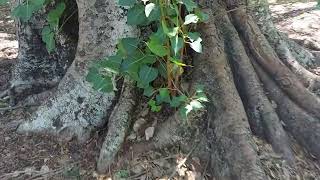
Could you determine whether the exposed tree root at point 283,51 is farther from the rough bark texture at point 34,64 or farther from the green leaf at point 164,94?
the rough bark texture at point 34,64

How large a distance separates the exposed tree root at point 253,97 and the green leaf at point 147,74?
2.25 ft

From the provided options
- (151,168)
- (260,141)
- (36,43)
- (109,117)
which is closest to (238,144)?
(260,141)

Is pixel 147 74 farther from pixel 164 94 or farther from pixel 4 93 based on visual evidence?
pixel 4 93

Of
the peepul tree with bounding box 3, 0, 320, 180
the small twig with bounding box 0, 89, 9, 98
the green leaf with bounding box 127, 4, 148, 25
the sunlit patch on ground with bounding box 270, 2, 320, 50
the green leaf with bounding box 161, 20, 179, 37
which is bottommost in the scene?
the small twig with bounding box 0, 89, 9, 98

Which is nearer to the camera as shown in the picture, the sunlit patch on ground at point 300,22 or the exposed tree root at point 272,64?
the exposed tree root at point 272,64

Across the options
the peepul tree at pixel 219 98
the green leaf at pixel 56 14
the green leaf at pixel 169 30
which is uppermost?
the green leaf at pixel 169 30

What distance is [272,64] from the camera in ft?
9.64

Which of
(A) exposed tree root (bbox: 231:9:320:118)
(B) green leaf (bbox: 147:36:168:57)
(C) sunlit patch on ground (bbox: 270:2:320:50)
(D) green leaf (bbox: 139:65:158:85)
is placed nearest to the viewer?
(B) green leaf (bbox: 147:36:168:57)

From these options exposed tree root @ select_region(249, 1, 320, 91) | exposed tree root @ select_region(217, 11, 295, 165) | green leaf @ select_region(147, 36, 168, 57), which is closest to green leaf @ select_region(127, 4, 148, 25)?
green leaf @ select_region(147, 36, 168, 57)

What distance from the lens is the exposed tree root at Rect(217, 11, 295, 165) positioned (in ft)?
8.69

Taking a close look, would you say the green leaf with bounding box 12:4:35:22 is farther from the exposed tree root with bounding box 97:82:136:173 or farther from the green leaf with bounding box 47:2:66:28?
the exposed tree root with bounding box 97:82:136:173

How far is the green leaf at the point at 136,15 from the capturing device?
2.20m

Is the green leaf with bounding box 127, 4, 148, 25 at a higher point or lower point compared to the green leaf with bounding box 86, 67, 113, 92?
higher

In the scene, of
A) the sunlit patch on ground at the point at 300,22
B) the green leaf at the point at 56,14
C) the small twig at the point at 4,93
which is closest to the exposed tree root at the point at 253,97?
the green leaf at the point at 56,14
